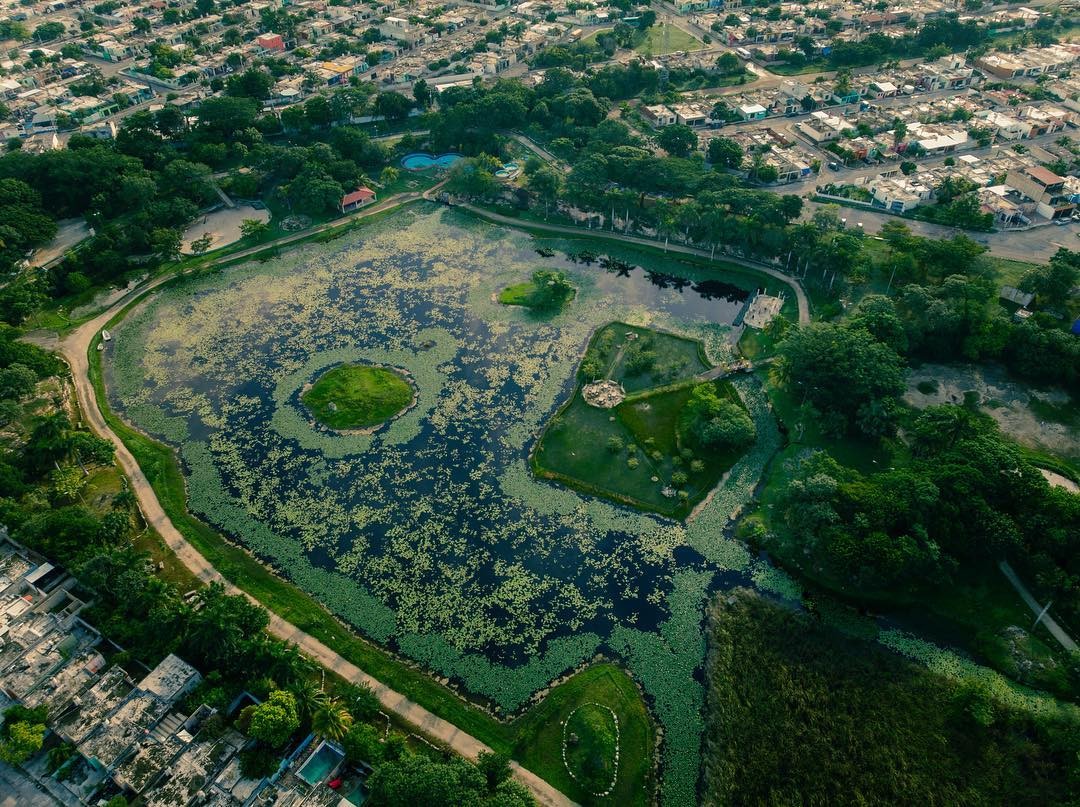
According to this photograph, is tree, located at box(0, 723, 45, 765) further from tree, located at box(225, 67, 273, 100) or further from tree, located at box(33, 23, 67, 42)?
tree, located at box(33, 23, 67, 42)

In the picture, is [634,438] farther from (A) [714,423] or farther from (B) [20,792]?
(B) [20,792]

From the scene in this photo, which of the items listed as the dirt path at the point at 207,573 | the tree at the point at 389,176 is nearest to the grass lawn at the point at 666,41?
the tree at the point at 389,176

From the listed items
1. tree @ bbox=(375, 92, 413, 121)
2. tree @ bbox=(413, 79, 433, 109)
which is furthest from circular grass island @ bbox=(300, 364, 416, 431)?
tree @ bbox=(413, 79, 433, 109)

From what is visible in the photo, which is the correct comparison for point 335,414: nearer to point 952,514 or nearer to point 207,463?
point 207,463

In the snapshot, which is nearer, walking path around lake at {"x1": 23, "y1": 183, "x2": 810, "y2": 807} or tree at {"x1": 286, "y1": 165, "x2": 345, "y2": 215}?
walking path around lake at {"x1": 23, "y1": 183, "x2": 810, "y2": 807}

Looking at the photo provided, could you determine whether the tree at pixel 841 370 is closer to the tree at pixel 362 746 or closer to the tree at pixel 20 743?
the tree at pixel 362 746

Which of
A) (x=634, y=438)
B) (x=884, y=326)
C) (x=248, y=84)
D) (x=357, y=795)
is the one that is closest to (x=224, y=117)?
(x=248, y=84)
